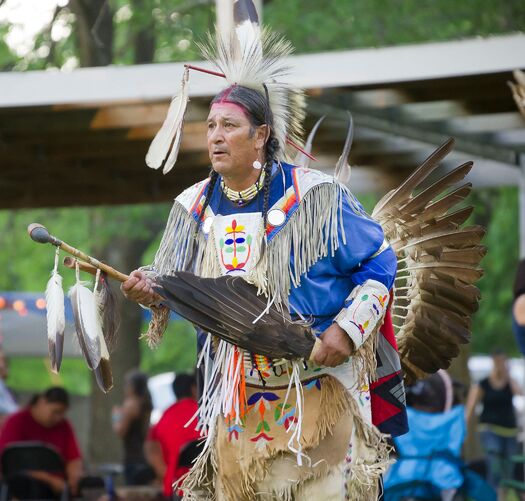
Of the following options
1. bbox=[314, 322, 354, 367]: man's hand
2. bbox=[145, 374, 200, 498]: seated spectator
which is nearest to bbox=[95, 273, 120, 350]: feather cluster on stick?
bbox=[314, 322, 354, 367]: man's hand

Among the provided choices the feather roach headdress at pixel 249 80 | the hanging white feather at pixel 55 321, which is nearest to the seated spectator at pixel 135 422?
the feather roach headdress at pixel 249 80

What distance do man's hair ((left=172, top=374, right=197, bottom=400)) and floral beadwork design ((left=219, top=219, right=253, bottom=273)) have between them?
4691 millimetres

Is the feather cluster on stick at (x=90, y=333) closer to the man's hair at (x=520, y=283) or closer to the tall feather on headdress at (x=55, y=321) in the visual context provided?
the tall feather on headdress at (x=55, y=321)

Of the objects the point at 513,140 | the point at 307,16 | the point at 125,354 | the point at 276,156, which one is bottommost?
the point at 125,354

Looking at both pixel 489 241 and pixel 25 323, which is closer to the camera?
pixel 25 323

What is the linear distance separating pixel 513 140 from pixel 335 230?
461cm

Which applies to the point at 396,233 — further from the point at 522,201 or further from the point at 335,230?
the point at 522,201

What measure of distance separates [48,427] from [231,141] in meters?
5.80

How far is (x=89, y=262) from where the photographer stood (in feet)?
13.1

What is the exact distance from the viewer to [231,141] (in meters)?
4.09

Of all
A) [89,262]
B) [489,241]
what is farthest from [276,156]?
[489,241]

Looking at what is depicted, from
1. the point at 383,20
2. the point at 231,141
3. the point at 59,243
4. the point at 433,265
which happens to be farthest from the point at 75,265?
the point at 383,20

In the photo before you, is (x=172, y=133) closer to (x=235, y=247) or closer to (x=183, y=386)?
(x=235, y=247)

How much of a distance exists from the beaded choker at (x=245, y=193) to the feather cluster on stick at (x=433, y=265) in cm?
124
